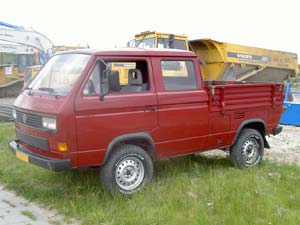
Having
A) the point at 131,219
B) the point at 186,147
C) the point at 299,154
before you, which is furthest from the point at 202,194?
the point at 299,154

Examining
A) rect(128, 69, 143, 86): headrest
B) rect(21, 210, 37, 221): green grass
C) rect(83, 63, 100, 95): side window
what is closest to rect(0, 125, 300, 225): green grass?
rect(21, 210, 37, 221): green grass

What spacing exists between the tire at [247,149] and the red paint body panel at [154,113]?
256 millimetres

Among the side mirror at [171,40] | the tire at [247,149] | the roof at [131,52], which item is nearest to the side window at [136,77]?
the roof at [131,52]

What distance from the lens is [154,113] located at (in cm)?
530

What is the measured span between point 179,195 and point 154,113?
47.3 inches

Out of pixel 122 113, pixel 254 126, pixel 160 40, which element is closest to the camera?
pixel 122 113

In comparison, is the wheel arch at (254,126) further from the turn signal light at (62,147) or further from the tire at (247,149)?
the turn signal light at (62,147)

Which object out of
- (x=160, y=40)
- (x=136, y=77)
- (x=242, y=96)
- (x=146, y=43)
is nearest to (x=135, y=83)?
(x=136, y=77)

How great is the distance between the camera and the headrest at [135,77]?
17.4 ft

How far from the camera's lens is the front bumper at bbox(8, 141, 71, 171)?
4605 millimetres

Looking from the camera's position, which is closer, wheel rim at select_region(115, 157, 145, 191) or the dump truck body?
wheel rim at select_region(115, 157, 145, 191)

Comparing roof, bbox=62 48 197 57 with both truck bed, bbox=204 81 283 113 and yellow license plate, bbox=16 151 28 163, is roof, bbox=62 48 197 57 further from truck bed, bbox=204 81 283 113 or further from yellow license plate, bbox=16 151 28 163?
yellow license plate, bbox=16 151 28 163

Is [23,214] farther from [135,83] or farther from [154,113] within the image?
[135,83]

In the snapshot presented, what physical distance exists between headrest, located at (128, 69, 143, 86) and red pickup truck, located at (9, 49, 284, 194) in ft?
0.05
